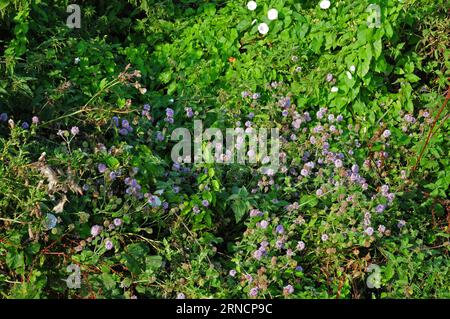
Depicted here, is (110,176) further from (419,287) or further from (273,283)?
(419,287)

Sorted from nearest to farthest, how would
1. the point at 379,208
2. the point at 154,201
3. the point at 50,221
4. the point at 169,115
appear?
1. the point at 50,221
2. the point at 154,201
3. the point at 379,208
4. the point at 169,115

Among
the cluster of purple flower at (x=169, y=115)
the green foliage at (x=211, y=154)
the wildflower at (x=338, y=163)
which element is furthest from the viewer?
the cluster of purple flower at (x=169, y=115)

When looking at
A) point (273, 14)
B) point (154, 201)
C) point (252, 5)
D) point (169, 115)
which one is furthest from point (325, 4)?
point (154, 201)

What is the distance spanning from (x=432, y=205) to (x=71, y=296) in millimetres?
2044

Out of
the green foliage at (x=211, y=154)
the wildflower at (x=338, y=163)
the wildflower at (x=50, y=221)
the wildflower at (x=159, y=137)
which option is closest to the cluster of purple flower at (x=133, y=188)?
the green foliage at (x=211, y=154)

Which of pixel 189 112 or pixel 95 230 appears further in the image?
pixel 189 112

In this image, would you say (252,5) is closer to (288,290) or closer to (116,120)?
(116,120)

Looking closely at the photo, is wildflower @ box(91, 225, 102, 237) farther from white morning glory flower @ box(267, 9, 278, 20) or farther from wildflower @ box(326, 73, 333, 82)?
white morning glory flower @ box(267, 9, 278, 20)

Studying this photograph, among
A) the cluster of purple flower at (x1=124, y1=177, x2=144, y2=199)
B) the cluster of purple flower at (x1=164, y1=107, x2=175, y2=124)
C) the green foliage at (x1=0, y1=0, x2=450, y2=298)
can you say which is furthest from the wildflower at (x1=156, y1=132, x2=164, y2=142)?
the cluster of purple flower at (x1=124, y1=177, x2=144, y2=199)

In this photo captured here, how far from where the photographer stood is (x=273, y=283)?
340 centimetres

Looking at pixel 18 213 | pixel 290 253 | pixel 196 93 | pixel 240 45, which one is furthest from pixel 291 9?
pixel 18 213

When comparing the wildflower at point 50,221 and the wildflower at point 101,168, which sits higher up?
the wildflower at point 101,168

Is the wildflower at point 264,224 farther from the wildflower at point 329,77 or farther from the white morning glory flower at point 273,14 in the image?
the white morning glory flower at point 273,14

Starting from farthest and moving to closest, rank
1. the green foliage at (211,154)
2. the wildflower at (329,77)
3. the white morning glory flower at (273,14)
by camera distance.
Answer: the white morning glory flower at (273,14) < the wildflower at (329,77) < the green foliage at (211,154)
